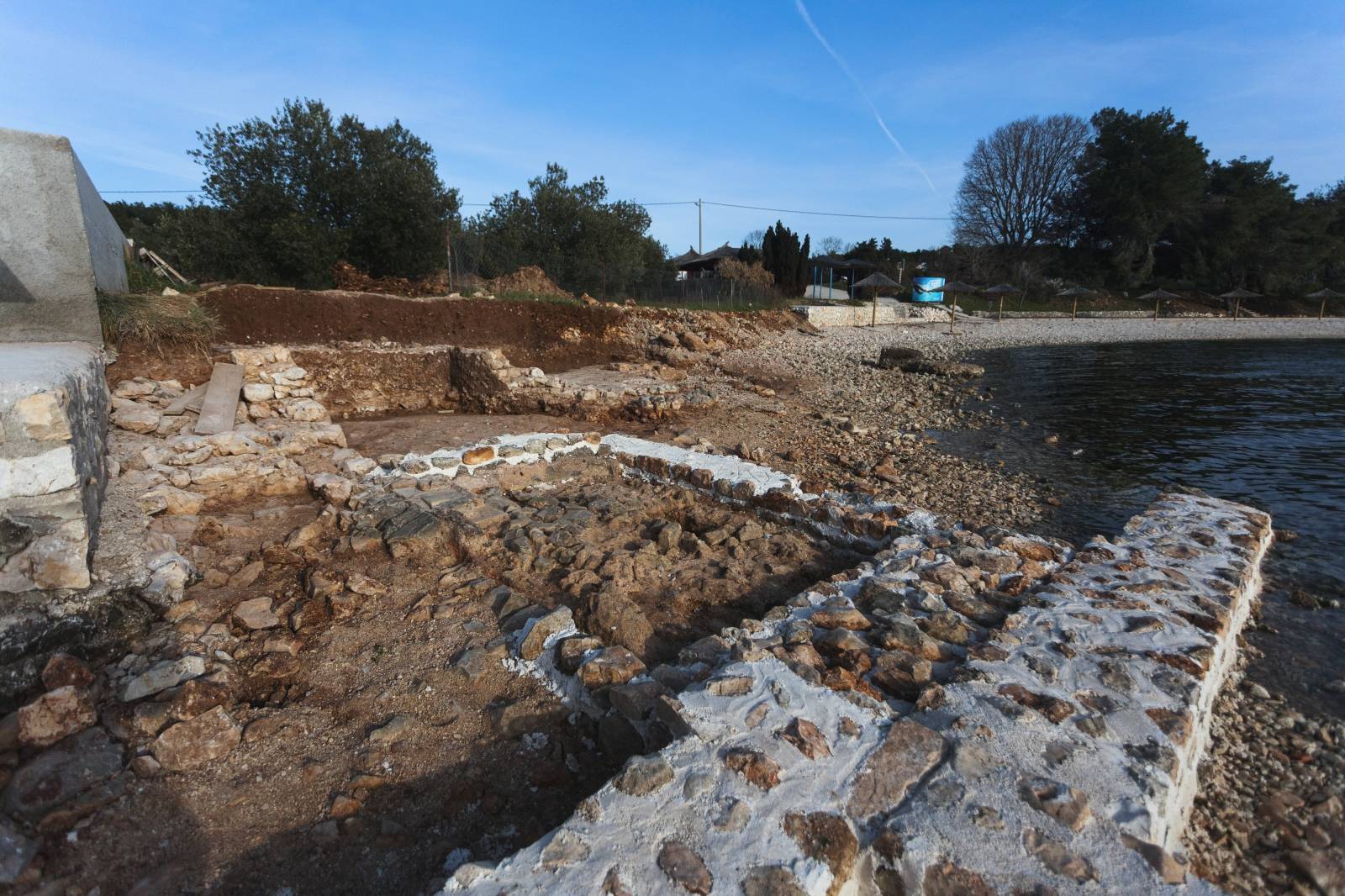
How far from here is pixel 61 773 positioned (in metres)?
2.29

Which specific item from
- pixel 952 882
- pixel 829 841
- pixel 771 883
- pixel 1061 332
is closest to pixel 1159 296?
pixel 1061 332

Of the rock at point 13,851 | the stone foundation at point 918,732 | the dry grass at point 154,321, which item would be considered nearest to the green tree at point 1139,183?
the stone foundation at point 918,732

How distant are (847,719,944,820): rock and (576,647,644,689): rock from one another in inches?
44.7

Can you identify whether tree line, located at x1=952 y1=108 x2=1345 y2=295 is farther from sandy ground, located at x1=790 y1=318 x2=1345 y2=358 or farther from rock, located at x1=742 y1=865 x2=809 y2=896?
rock, located at x1=742 y1=865 x2=809 y2=896

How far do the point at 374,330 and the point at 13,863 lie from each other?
10097mm

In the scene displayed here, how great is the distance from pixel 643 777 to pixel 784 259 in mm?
35492

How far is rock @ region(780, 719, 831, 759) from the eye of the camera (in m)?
2.21

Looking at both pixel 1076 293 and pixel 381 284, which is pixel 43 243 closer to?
pixel 381 284

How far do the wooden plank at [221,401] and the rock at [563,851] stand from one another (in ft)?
18.6

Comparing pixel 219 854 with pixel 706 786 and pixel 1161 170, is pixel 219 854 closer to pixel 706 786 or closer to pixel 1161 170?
pixel 706 786

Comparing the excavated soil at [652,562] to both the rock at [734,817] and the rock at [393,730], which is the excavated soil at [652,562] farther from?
the rock at [734,817]

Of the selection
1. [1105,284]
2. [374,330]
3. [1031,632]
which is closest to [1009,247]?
[1105,284]

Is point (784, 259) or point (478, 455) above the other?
point (784, 259)

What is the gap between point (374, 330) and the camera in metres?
10.9
